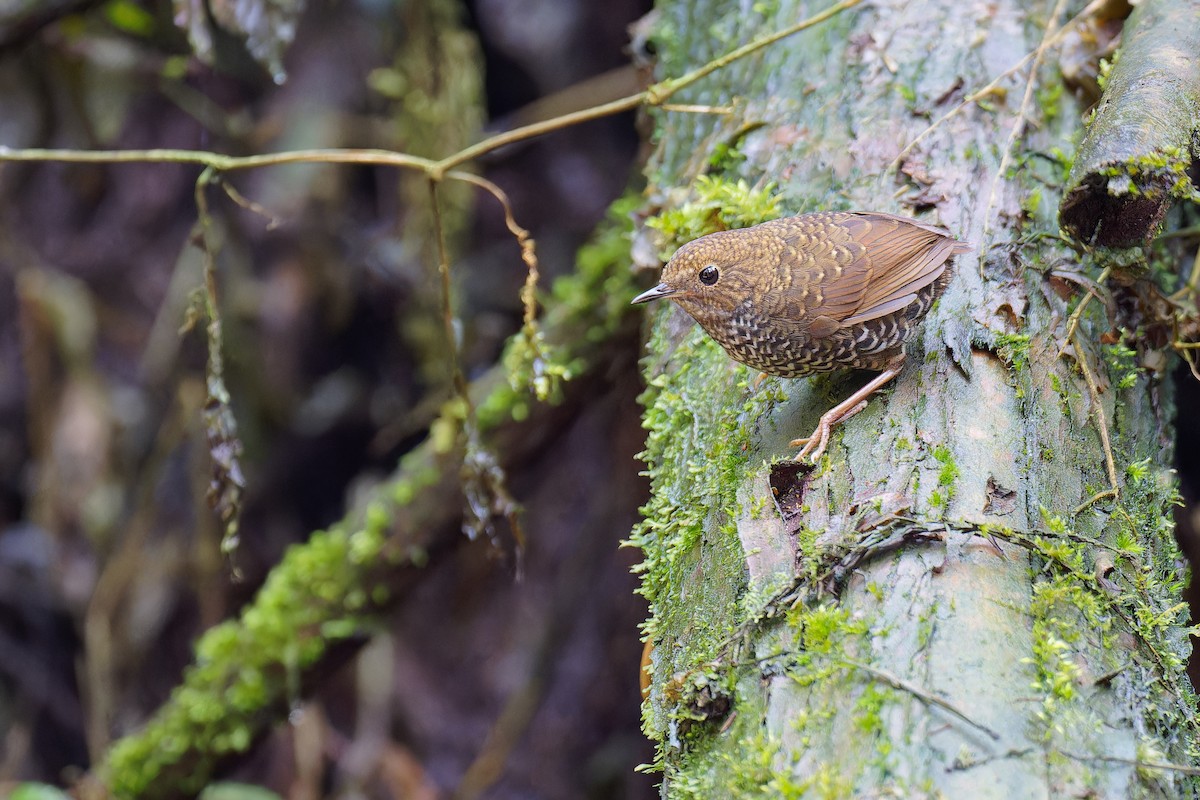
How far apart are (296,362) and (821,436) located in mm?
3909

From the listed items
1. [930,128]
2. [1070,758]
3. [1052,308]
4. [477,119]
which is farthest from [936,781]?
[477,119]

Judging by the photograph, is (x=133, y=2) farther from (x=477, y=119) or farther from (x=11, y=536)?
(x=11, y=536)

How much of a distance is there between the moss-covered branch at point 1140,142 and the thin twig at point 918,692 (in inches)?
47.7

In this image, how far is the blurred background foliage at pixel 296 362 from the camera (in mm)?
5125

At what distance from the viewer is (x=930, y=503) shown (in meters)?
2.07

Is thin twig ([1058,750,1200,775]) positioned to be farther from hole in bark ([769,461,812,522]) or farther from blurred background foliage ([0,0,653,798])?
blurred background foliage ([0,0,653,798])

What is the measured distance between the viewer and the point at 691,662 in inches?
82.4

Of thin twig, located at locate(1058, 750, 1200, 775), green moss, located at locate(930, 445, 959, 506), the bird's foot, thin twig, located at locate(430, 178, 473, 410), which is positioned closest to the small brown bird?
the bird's foot

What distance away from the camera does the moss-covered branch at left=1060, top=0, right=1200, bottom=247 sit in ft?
7.09

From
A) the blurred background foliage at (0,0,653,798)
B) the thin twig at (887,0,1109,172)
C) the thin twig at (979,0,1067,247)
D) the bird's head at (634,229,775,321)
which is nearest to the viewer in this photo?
the bird's head at (634,229,775,321)

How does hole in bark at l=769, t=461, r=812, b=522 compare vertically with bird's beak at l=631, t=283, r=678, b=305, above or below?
below

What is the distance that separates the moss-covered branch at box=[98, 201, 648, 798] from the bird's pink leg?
1.75 m

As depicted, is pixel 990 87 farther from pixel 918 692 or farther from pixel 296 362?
pixel 296 362

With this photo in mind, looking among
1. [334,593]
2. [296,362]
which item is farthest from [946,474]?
[296,362]
